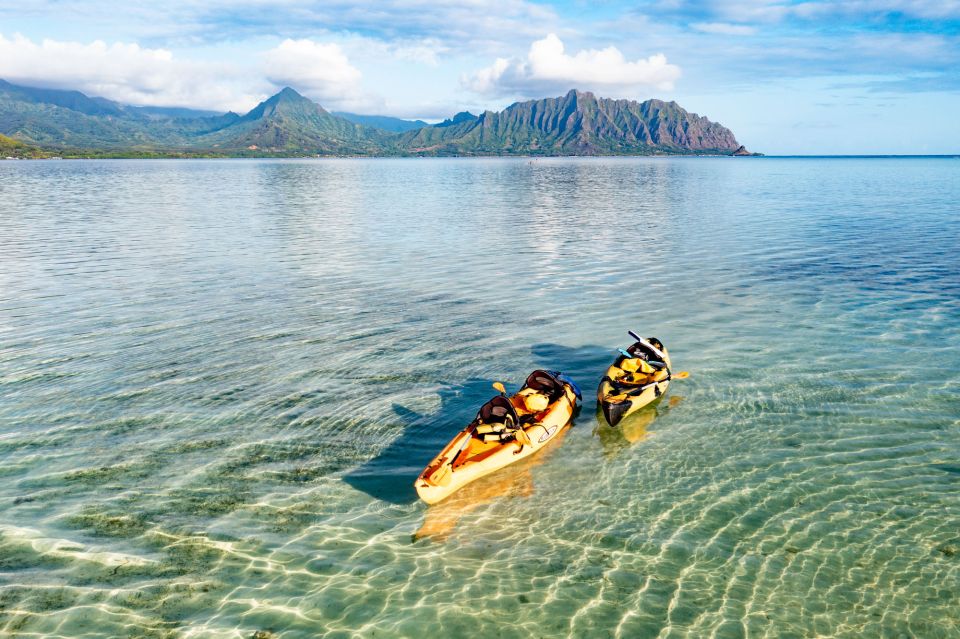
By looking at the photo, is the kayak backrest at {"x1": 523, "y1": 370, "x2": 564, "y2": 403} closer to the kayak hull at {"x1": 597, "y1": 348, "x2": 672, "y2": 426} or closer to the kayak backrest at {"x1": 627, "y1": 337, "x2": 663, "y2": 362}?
the kayak hull at {"x1": 597, "y1": 348, "x2": 672, "y2": 426}

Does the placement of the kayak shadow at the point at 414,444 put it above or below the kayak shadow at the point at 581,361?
below

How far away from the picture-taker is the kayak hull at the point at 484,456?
13.5 metres

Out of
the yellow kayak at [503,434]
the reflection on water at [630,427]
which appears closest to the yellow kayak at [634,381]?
the reflection on water at [630,427]

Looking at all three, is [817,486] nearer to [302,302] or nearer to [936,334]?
[936,334]

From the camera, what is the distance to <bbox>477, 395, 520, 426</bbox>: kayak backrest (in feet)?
51.3

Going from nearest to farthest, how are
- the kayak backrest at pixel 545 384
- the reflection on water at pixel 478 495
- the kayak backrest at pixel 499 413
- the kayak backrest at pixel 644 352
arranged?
the reflection on water at pixel 478 495 < the kayak backrest at pixel 499 413 < the kayak backrest at pixel 545 384 < the kayak backrest at pixel 644 352

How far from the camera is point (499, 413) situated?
15.8 metres

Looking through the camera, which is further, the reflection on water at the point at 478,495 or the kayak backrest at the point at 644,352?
the kayak backrest at the point at 644,352

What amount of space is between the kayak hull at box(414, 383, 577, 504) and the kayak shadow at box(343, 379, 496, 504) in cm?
92

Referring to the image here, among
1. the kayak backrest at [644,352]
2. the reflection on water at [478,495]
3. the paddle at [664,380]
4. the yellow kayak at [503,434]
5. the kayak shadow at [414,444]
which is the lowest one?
the reflection on water at [478,495]

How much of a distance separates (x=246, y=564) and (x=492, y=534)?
518cm

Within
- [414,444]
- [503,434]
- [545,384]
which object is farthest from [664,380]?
[414,444]

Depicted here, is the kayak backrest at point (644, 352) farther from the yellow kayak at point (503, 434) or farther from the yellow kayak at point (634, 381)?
the yellow kayak at point (503, 434)

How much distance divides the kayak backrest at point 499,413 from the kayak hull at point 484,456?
54 centimetres
